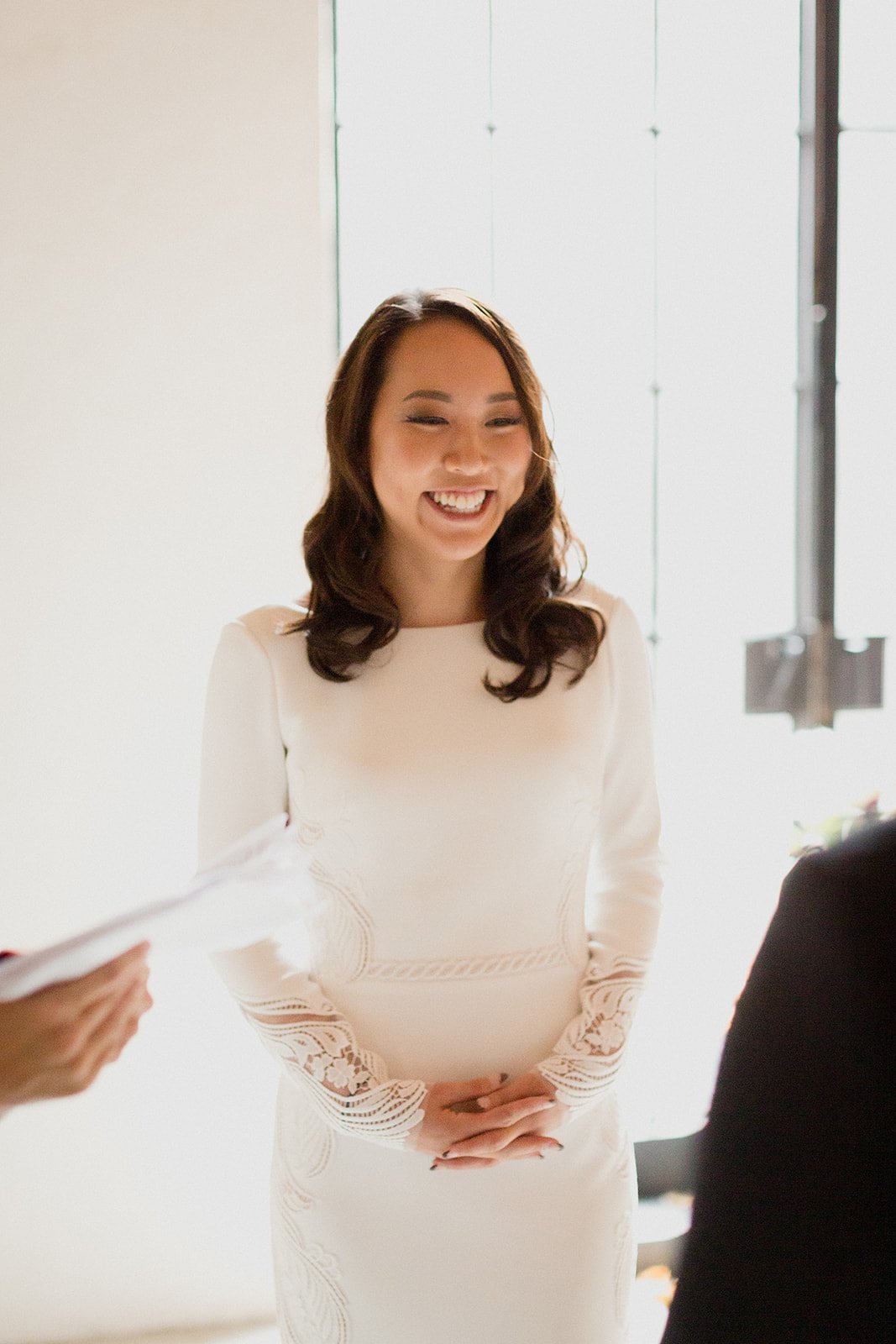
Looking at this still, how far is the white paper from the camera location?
0.77 meters

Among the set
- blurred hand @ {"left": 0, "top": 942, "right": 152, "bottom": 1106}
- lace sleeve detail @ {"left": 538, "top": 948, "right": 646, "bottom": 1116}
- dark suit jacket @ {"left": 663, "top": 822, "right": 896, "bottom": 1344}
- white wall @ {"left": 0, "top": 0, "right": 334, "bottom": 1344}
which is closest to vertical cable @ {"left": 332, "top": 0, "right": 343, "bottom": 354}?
white wall @ {"left": 0, "top": 0, "right": 334, "bottom": 1344}

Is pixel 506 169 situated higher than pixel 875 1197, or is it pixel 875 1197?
pixel 506 169

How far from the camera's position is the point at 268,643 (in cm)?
142

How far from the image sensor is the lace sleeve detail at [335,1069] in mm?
Result: 1263

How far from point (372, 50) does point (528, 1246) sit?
2183mm

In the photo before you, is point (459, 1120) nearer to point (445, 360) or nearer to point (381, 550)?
point (381, 550)

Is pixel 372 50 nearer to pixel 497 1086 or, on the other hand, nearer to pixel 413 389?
pixel 413 389

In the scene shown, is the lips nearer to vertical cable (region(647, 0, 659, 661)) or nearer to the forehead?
the forehead

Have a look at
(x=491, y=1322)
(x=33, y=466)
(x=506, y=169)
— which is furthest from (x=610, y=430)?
(x=491, y=1322)

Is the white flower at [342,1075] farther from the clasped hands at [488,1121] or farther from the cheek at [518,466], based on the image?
the cheek at [518,466]

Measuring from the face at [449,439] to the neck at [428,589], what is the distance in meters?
0.08

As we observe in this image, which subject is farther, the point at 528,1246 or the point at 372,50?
the point at 372,50

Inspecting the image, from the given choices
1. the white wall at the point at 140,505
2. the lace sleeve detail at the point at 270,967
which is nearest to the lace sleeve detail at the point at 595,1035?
the lace sleeve detail at the point at 270,967

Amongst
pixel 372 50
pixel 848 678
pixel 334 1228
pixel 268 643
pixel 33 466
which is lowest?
pixel 334 1228
